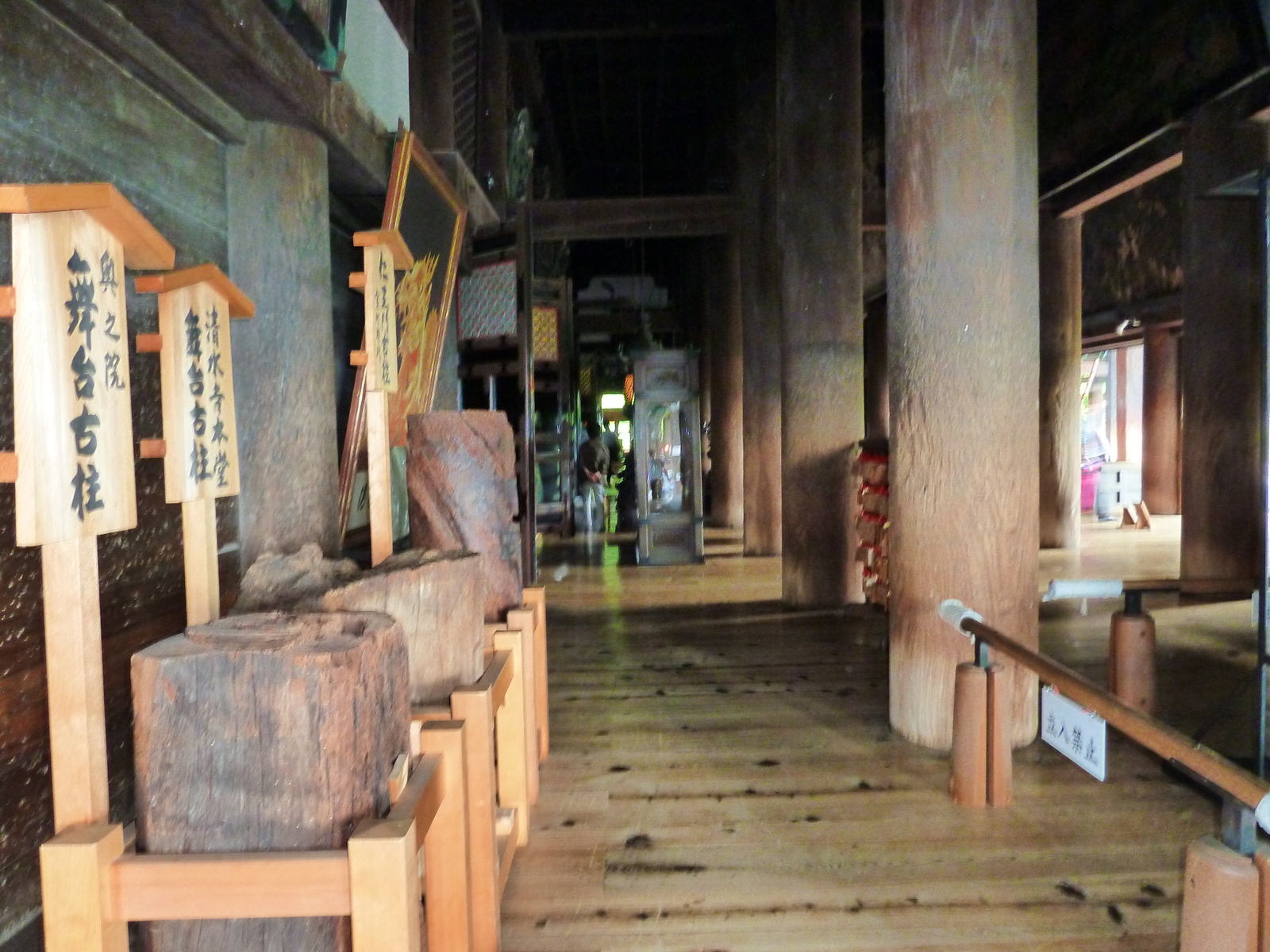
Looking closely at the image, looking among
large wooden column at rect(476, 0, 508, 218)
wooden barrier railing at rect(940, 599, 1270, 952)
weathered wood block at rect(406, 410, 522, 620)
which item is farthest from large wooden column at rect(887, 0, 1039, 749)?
large wooden column at rect(476, 0, 508, 218)

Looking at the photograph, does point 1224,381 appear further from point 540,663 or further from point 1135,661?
point 540,663

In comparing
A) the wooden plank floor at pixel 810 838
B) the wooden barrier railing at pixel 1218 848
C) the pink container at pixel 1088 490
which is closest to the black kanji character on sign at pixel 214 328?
the wooden plank floor at pixel 810 838

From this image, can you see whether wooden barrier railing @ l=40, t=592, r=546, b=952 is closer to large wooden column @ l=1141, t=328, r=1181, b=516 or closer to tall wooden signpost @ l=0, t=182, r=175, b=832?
tall wooden signpost @ l=0, t=182, r=175, b=832

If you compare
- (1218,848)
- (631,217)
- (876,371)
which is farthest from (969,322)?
(876,371)

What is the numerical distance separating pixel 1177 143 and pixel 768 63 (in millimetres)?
3853

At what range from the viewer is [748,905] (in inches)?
84.4

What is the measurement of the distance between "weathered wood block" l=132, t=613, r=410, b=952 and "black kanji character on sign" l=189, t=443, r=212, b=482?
0.60 m

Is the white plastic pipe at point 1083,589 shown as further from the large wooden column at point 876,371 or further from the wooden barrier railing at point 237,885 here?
the large wooden column at point 876,371

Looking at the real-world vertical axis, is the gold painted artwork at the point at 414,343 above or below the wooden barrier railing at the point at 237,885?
above

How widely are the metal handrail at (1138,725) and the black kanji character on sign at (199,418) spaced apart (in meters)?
1.99

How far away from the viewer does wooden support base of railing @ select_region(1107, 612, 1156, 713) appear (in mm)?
3135

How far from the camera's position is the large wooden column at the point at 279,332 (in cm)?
281

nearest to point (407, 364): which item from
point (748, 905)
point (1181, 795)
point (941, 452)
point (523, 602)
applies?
point (523, 602)

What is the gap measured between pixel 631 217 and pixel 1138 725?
713 cm
